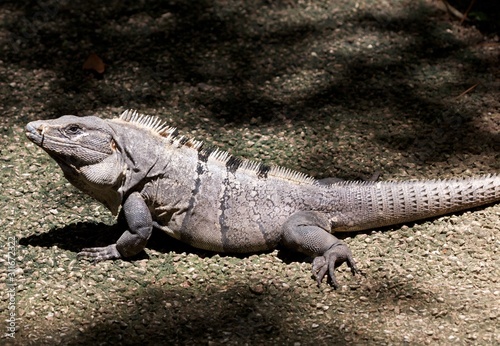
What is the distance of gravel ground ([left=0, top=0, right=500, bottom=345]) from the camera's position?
14.8 feet

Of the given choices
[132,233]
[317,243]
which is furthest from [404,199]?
[132,233]

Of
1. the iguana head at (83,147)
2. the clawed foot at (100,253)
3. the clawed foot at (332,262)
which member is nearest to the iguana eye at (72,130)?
the iguana head at (83,147)

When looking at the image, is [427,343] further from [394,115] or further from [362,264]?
[394,115]

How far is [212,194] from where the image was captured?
16.5 ft

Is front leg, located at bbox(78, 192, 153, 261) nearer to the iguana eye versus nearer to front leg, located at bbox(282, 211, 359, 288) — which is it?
the iguana eye

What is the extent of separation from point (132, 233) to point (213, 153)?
0.79m

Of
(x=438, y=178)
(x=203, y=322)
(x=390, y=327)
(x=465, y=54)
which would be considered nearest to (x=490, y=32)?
(x=465, y=54)

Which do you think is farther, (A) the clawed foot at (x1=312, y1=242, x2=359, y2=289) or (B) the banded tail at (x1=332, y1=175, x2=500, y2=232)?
(B) the banded tail at (x1=332, y1=175, x2=500, y2=232)

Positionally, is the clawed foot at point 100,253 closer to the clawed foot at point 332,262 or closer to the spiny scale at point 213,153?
the spiny scale at point 213,153

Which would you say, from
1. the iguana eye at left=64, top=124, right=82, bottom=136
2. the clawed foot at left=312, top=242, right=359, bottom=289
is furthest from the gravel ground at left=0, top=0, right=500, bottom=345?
the iguana eye at left=64, top=124, right=82, bottom=136

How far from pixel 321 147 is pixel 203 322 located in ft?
7.23

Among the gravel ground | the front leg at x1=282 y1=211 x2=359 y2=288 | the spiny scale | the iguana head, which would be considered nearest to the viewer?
the gravel ground

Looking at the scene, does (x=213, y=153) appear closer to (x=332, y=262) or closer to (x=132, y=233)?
(x=132, y=233)

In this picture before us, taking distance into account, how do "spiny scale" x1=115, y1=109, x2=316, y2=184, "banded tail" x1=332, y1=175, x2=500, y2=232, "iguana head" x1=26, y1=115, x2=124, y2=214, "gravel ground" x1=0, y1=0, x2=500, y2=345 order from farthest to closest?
"banded tail" x1=332, y1=175, x2=500, y2=232 → "spiny scale" x1=115, y1=109, x2=316, y2=184 → "iguana head" x1=26, y1=115, x2=124, y2=214 → "gravel ground" x1=0, y1=0, x2=500, y2=345
